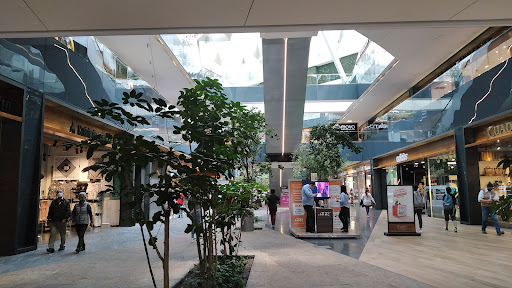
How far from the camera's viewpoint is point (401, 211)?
1095 centimetres

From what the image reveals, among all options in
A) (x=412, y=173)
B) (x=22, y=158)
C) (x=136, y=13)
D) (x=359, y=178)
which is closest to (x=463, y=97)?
(x=412, y=173)

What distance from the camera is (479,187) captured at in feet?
42.5

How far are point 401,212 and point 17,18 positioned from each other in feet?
34.3

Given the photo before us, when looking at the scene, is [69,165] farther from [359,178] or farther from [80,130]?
[359,178]

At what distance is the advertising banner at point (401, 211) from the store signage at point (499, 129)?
3.29m

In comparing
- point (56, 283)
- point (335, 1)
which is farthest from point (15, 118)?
point (335, 1)

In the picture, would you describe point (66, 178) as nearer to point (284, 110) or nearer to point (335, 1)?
point (284, 110)

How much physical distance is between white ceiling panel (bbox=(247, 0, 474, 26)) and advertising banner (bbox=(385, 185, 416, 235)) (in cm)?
790

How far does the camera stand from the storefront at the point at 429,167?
14.8m

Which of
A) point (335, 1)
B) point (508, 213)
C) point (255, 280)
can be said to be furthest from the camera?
point (255, 280)

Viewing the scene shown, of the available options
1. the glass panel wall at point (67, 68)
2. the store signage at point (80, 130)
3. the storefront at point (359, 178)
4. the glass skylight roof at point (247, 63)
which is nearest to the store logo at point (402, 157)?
the glass skylight roof at point (247, 63)

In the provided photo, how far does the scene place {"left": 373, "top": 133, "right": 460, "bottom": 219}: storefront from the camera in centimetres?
1480

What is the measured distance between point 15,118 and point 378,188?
21.9m

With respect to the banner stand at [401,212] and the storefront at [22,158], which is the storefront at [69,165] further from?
the banner stand at [401,212]
